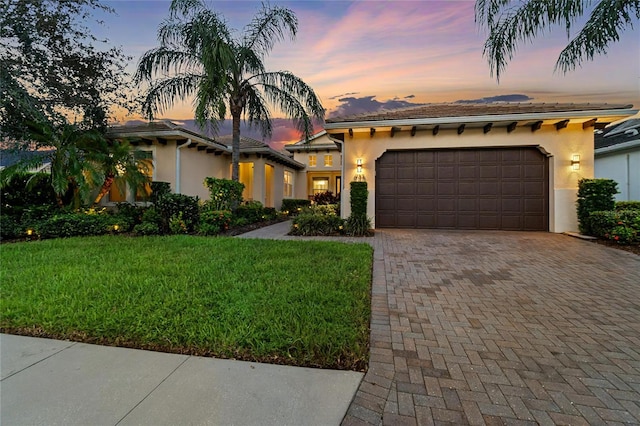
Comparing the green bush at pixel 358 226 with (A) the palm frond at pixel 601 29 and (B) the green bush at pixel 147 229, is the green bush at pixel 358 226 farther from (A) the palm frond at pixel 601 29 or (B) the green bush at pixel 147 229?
(A) the palm frond at pixel 601 29

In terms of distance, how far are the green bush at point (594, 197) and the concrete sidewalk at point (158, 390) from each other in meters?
9.20

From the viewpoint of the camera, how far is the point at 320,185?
22.3 meters

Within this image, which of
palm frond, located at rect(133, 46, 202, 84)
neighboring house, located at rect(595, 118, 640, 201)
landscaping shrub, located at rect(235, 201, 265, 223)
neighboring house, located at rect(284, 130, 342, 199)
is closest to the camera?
palm frond, located at rect(133, 46, 202, 84)

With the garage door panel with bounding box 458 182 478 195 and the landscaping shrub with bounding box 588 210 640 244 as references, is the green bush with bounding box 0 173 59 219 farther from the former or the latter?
the landscaping shrub with bounding box 588 210 640 244

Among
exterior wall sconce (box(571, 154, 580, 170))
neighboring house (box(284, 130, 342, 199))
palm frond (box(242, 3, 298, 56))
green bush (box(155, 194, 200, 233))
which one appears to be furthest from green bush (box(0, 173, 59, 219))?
exterior wall sconce (box(571, 154, 580, 170))

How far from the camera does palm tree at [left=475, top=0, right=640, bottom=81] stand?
17.1ft

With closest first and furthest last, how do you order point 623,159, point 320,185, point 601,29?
1. point 601,29
2. point 623,159
3. point 320,185

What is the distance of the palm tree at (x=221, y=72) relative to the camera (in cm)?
799

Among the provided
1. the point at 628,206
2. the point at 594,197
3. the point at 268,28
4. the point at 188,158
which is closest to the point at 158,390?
the point at 268,28

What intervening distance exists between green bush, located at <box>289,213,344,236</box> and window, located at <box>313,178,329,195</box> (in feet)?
45.2

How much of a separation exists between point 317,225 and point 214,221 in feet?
10.3

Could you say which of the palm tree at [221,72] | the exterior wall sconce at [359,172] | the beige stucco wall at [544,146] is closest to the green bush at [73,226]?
the palm tree at [221,72]

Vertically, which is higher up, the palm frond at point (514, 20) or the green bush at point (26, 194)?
the palm frond at point (514, 20)

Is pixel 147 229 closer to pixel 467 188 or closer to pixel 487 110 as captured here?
pixel 467 188
